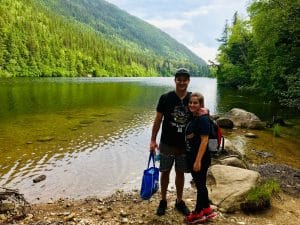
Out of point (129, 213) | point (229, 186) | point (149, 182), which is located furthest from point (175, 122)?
point (229, 186)

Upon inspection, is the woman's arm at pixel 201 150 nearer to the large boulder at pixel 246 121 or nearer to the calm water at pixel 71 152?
the calm water at pixel 71 152

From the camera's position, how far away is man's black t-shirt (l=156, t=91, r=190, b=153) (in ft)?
23.9

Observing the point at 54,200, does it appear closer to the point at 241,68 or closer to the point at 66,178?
the point at 66,178

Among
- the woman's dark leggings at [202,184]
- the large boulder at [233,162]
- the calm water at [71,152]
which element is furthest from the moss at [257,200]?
the calm water at [71,152]

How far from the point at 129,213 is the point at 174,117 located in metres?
2.95

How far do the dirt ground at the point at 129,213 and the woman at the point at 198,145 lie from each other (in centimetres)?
61

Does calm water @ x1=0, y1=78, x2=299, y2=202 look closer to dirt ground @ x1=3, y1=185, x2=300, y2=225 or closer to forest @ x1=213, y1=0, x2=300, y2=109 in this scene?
dirt ground @ x1=3, y1=185, x2=300, y2=225

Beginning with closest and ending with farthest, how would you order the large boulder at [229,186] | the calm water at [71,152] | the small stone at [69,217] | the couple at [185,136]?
1. the couple at [185,136]
2. the small stone at [69,217]
3. the large boulder at [229,186]
4. the calm water at [71,152]

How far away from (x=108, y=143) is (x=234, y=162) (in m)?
8.66

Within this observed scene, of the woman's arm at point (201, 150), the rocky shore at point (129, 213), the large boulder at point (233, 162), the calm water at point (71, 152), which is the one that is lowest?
the calm water at point (71, 152)

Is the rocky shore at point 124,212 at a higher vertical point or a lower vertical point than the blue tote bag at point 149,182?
lower

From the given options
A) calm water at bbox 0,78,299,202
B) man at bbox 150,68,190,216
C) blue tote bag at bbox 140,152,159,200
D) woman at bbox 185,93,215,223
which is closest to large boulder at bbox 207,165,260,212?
woman at bbox 185,93,215,223

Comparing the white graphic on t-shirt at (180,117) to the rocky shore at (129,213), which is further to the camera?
the rocky shore at (129,213)

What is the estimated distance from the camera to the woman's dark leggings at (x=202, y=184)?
7.16m
